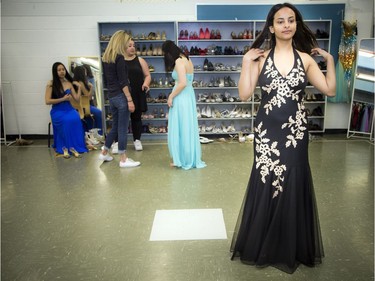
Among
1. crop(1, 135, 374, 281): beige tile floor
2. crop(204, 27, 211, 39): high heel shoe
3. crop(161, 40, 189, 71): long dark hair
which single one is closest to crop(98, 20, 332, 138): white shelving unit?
crop(204, 27, 211, 39): high heel shoe

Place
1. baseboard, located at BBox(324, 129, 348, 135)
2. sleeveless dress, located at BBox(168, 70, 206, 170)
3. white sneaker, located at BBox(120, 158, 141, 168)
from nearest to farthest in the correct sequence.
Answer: sleeveless dress, located at BBox(168, 70, 206, 170)
white sneaker, located at BBox(120, 158, 141, 168)
baseboard, located at BBox(324, 129, 348, 135)

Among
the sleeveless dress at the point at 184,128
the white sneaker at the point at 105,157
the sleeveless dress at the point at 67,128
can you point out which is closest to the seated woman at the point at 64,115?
the sleeveless dress at the point at 67,128

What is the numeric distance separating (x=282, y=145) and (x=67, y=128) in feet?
14.4

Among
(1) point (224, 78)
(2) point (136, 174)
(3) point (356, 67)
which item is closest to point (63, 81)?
(2) point (136, 174)

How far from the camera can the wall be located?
681 cm

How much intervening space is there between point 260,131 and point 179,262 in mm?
1087

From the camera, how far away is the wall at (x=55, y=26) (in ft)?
22.3

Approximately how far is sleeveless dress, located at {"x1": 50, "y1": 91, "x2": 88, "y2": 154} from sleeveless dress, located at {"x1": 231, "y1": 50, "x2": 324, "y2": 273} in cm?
415

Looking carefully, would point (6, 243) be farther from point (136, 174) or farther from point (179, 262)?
point (136, 174)

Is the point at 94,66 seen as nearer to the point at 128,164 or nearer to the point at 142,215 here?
the point at 128,164

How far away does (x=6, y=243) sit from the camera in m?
2.80

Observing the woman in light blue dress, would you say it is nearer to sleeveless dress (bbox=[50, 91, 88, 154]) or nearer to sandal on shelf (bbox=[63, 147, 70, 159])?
sandal on shelf (bbox=[63, 147, 70, 159])

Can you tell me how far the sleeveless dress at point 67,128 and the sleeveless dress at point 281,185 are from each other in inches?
163

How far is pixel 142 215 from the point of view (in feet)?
10.7
